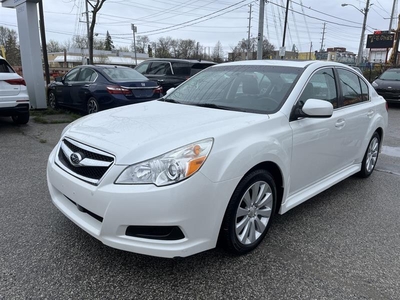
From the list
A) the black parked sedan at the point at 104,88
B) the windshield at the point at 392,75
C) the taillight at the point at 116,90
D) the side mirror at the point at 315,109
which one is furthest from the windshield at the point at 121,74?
the windshield at the point at 392,75

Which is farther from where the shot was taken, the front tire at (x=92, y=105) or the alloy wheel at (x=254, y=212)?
the front tire at (x=92, y=105)

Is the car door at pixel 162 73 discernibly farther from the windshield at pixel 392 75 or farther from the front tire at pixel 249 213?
the windshield at pixel 392 75

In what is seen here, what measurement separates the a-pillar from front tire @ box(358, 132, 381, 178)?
29.1 feet

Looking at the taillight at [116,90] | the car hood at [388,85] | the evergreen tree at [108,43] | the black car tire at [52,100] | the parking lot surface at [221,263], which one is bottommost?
the parking lot surface at [221,263]

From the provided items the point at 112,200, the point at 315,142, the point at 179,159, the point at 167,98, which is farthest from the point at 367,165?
the point at 112,200

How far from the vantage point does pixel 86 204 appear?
2367 mm

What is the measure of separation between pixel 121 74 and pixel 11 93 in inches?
104

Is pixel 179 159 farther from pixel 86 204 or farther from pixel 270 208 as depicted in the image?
pixel 270 208

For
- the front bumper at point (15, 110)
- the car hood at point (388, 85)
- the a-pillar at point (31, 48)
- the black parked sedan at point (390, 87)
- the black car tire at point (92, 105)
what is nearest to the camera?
the front bumper at point (15, 110)

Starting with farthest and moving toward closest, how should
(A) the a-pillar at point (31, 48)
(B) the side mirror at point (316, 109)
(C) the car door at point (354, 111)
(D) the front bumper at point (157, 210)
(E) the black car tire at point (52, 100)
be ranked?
(E) the black car tire at point (52, 100) < (A) the a-pillar at point (31, 48) < (C) the car door at point (354, 111) < (B) the side mirror at point (316, 109) < (D) the front bumper at point (157, 210)

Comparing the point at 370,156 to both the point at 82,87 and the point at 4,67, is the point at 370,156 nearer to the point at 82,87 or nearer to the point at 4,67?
the point at 82,87

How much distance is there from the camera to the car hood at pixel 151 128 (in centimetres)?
232

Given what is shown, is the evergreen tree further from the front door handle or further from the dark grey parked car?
the front door handle

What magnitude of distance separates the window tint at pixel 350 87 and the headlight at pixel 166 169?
2467 mm
